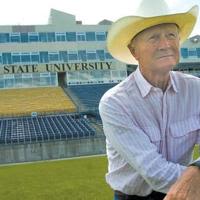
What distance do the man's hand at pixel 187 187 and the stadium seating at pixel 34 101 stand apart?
1285 inches

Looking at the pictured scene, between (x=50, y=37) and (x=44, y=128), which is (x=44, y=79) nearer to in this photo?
(x=50, y=37)

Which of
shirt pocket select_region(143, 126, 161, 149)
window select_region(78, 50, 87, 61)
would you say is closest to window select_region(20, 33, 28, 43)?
window select_region(78, 50, 87, 61)

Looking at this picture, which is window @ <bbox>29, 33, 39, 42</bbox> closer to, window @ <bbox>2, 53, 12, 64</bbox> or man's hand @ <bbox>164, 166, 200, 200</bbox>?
window @ <bbox>2, 53, 12, 64</bbox>

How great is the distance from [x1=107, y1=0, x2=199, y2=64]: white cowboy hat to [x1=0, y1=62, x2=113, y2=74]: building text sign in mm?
37224

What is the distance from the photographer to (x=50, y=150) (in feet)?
89.2

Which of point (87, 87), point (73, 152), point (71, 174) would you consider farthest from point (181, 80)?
point (87, 87)

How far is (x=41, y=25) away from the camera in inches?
1593

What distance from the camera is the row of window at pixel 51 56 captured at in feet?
131

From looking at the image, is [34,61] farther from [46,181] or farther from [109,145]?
[109,145]

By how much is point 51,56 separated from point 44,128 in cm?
1122

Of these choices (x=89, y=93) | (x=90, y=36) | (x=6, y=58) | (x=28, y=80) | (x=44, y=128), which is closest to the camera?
(x=44, y=128)

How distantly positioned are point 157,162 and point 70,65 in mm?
38575

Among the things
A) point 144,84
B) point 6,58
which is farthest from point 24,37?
point 144,84

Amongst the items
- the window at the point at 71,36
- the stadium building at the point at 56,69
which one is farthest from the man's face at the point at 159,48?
the window at the point at 71,36
